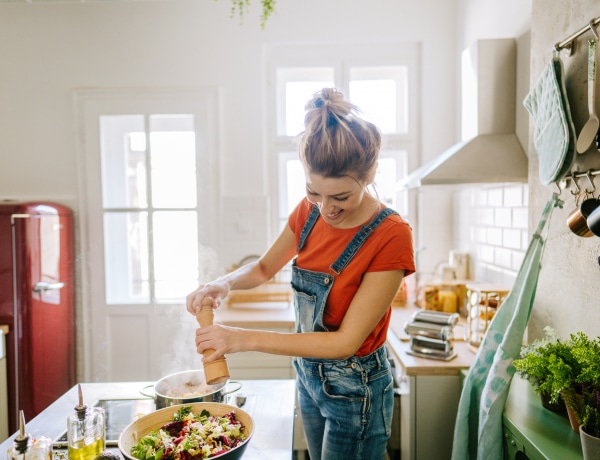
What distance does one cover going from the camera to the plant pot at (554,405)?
4.37 feet

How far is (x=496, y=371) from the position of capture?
1.44 metres

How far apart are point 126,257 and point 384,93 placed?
2.22 meters

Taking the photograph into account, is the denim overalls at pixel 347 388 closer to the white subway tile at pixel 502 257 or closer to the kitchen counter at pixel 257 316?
the kitchen counter at pixel 257 316

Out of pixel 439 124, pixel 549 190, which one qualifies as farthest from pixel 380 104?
pixel 549 190

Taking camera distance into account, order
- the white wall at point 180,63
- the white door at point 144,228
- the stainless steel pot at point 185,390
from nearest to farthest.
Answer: the stainless steel pot at point 185,390, the white wall at point 180,63, the white door at point 144,228

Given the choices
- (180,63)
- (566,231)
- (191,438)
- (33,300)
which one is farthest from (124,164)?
(566,231)

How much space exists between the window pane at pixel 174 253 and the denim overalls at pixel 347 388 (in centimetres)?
210

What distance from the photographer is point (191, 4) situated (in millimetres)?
3188

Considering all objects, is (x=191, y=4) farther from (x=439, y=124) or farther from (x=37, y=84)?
(x=439, y=124)

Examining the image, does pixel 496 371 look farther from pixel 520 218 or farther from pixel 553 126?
pixel 520 218

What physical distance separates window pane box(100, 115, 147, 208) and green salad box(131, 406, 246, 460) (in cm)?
251

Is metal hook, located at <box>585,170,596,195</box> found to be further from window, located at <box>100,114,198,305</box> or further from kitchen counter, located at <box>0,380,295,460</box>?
window, located at <box>100,114,198,305</box>

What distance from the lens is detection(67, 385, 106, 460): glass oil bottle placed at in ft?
3.48

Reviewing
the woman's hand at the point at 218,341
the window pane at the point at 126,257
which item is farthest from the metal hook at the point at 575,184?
the window pane at the point at 126,257
